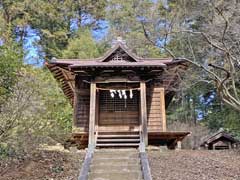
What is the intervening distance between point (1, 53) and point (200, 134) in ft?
61.5

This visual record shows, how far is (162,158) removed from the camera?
11.4 m

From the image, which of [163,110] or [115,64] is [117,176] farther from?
[163,110]

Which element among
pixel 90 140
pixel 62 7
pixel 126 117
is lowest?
pixel 90 140

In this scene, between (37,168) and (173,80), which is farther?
(173,80)

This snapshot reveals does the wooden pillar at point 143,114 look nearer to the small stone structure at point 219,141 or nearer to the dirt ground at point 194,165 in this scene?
the dirt ground at point 194,165

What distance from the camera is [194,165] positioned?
1062 cm

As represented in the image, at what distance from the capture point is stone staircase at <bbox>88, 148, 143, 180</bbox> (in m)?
9.28

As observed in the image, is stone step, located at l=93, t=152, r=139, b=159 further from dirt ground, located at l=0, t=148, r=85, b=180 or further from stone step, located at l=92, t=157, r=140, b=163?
dirt ground, located at l=0, t=148, r=85, b=180

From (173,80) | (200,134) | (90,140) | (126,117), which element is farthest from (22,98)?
(200,134)

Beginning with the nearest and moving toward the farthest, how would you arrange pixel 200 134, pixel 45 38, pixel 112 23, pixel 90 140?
pixel 90 140, pixel 200 134, pixel 112 23, pixel 45 38

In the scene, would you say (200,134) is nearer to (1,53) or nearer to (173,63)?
(173,63)

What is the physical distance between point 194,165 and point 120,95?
5299mm

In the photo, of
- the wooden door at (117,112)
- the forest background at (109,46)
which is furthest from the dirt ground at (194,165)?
the wooden door at (117,112)

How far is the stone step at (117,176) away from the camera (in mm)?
9125
